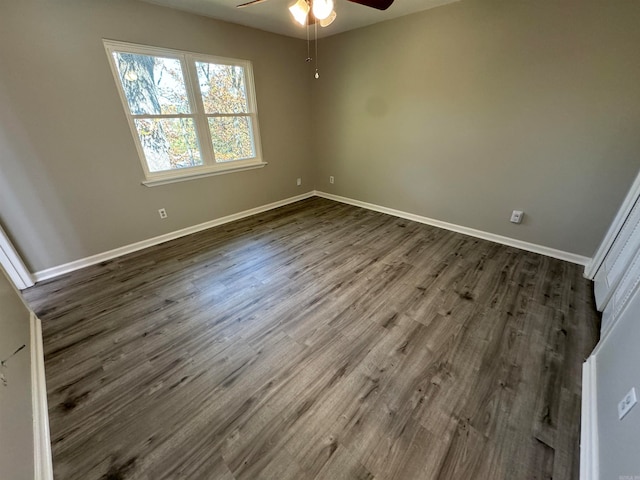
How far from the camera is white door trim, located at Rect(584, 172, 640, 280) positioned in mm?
1952

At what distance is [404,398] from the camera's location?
1.38 metres

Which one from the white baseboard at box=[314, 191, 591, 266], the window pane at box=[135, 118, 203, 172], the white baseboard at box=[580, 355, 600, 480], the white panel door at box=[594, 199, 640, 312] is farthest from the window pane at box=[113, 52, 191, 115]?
the white panel door at box=[594, 199, 640, 312]

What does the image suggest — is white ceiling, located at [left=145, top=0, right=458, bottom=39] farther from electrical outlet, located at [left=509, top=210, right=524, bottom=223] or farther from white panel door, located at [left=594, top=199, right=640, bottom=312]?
white panel door, located at [left=594, top=199, right=640, bottom=312]

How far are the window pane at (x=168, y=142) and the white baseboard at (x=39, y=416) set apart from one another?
1879 millimetres

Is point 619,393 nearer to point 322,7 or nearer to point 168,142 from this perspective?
point 322,7

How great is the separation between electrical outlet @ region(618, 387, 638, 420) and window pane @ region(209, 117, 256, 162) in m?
3.80

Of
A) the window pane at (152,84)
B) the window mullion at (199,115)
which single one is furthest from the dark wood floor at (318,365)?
the window pane at (152,84)

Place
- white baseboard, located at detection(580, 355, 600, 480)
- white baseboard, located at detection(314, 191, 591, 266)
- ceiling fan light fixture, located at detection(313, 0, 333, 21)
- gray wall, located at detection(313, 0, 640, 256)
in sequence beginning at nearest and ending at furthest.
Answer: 1. white baseboard, located at detection(580, 355, 600, 480)
2. ceiling fan light fixture, located at detection(313, 0, 333, 21)
3. gray wall, located at detection(313, 0, 640, 256)
4. white baseboard, located at detection(314, 191, 591, 266)

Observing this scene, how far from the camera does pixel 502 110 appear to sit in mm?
2572

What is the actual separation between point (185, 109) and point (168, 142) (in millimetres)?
417

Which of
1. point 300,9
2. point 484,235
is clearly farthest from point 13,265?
point 484,235

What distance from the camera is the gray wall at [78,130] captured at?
2.02 meters

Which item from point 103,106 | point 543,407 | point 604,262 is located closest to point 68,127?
point 103,106

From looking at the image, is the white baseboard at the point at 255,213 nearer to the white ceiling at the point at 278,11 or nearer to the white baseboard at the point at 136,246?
the white baseboard at the point at 136,246
